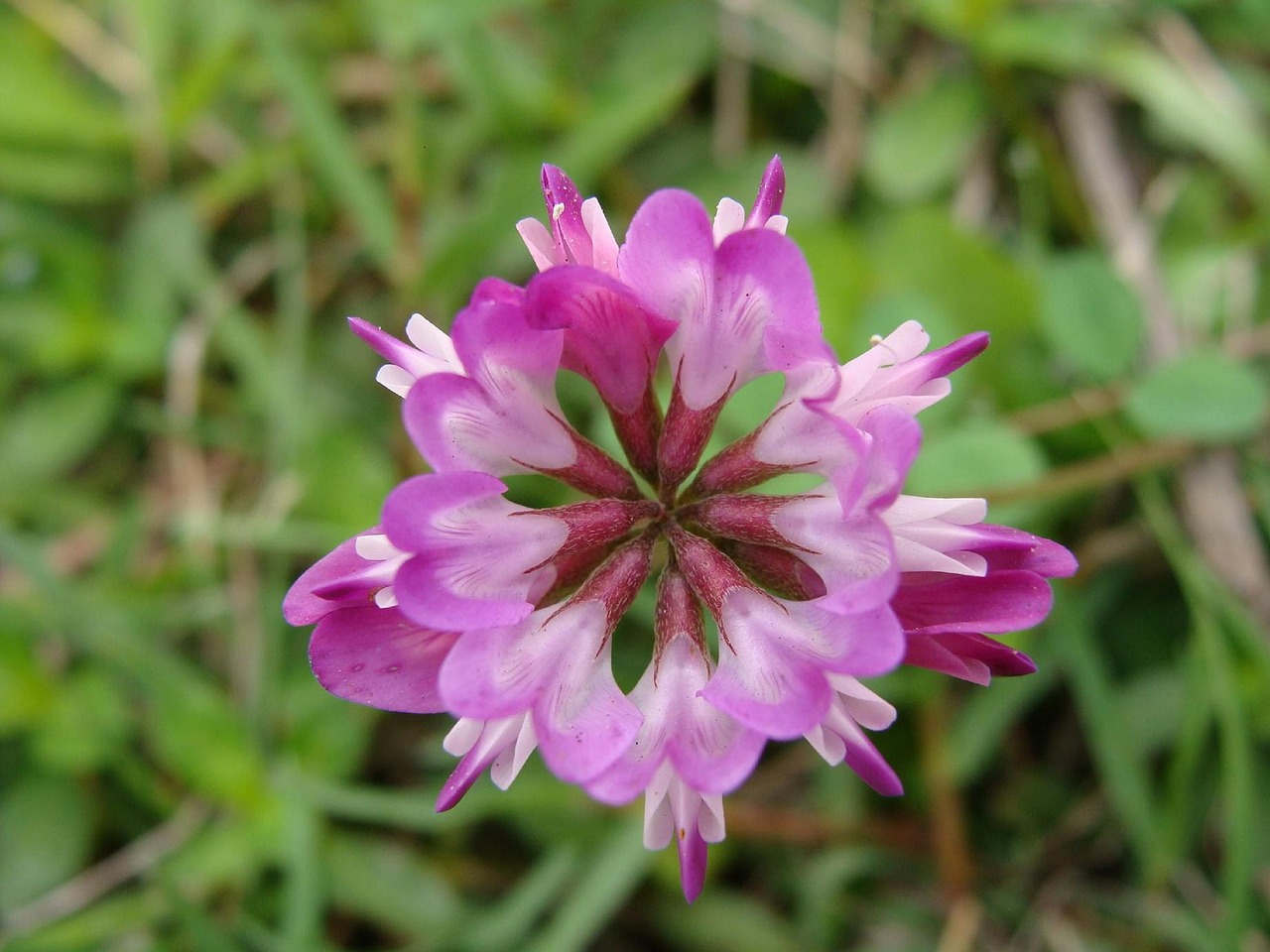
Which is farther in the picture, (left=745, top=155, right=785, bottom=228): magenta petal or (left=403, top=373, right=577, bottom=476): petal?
(left=745, top=155, right=785, bottom=228): magenta petal

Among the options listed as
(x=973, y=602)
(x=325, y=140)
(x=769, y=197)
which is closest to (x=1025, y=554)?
(x=973, y=602)

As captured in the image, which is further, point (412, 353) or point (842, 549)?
point (412, 353)

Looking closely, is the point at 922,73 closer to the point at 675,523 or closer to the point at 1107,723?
the point at 1107,723

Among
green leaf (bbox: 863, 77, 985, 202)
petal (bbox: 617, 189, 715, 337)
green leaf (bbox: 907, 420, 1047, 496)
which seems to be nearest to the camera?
petal (bbox: 617, 189, 715, 337)

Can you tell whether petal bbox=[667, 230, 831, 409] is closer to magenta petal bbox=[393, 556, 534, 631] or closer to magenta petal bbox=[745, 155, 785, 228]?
magenta petal bbox=[745, 155, 785, 228]

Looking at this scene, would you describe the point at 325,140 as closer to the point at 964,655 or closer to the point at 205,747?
the point at 205,747

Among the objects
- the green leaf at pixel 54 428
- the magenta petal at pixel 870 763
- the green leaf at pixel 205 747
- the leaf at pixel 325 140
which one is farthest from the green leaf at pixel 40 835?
the magenta petal at pixel 870 763

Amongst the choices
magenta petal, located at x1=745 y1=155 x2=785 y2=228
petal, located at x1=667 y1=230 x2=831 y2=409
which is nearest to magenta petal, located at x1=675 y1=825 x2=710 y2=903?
petal, located at x1=667 y1=230 x2=831 y2=409
